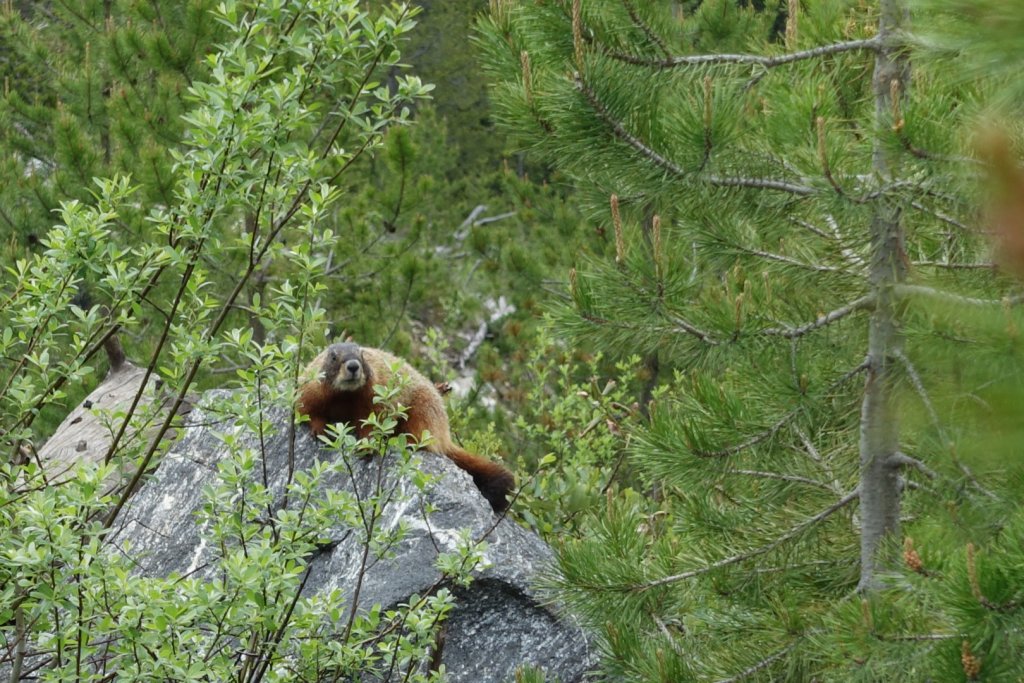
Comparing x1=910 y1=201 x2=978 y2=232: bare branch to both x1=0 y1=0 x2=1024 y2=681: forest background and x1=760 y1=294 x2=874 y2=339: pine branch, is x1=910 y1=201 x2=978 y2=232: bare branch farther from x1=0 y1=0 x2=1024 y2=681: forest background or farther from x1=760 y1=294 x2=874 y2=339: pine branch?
x1=760 y1=294 x2=874 y2=339: pine branch

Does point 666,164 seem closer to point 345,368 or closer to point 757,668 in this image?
point 757,668

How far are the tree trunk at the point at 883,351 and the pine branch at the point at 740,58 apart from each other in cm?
13

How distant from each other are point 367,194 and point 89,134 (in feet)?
10.4

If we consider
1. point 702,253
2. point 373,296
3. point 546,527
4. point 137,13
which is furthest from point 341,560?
point 137,13

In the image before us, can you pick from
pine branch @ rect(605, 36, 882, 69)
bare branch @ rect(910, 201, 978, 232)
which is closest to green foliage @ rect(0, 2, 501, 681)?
pine branch @ rect(605, 36, 882, 69)

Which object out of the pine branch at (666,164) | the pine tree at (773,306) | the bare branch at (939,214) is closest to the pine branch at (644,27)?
the pine tree at (773,306)

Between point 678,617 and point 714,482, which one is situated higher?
point 714,482

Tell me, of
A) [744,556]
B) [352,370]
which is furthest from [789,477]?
[352,370]

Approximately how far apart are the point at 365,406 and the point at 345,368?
0.33m

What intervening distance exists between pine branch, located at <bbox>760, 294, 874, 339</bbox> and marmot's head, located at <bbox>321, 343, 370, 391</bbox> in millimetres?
3266

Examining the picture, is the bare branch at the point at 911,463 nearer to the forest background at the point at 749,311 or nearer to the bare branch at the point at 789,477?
the forest background at the point at 749,311

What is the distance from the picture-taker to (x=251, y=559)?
144 inches

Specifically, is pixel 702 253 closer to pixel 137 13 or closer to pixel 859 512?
pixel 859 512

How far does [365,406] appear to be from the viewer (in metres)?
7.48
